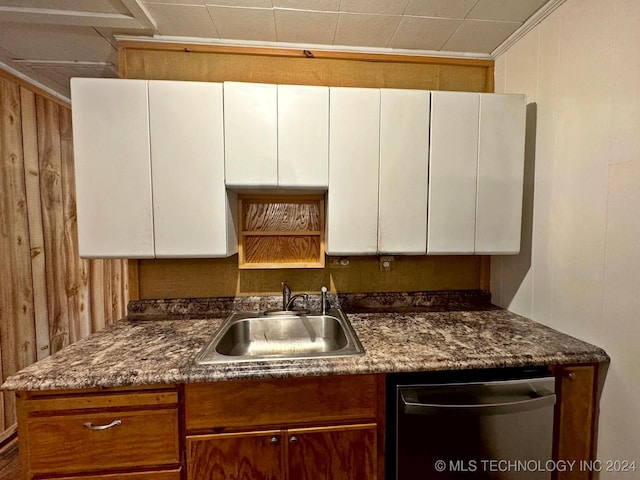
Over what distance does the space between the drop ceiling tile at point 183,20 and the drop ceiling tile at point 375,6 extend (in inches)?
26.4

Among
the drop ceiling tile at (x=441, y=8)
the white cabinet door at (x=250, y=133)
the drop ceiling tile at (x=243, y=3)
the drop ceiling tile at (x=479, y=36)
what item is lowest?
the white cabinet door at (x=250, y=133)

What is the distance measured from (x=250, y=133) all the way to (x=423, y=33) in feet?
3.58

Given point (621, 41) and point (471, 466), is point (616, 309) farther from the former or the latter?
point (621, 41)

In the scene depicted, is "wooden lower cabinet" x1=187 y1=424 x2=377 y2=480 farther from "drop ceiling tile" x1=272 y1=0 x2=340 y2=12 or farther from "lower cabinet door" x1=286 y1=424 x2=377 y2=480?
"drop ceiling tile" x1=272 y1=0 x2=340 y2=12

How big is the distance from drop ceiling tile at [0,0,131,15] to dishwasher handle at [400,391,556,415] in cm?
208

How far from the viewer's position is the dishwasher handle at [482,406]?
1017 millimetres

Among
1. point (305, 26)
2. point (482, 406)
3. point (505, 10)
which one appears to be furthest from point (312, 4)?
point (482, 406)

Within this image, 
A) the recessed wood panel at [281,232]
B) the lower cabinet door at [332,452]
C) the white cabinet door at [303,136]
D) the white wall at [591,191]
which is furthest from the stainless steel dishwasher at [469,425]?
the white cabinet door at [303,136]

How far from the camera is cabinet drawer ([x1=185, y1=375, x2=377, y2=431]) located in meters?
1.02

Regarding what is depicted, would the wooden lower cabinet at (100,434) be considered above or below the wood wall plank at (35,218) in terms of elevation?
below

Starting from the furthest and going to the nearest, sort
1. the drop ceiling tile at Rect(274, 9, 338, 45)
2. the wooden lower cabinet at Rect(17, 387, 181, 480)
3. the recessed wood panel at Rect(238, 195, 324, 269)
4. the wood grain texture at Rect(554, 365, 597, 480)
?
1. the recessed wood panel at Rect(238, 195, 324, 269)
2. the drop ceiling tile at Rect(274, 9, 338, 45)
3. the wood grain texture at Rect(554, 365, 597, 480)
4. the wooden lower cabinet at Rect(17, 387, 181, 480)

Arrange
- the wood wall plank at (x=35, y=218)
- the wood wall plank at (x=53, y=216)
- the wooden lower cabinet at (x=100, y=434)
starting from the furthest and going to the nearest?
1. the wood wall plank at (x=53, y=216)
2. the wood wall plank at (x=35, y=218)
3. the wooden lower cabinet at (x=100, y=434)

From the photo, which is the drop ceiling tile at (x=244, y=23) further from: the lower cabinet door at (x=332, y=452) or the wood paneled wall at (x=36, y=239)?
the lower cabinet door at (x=332, y=452)

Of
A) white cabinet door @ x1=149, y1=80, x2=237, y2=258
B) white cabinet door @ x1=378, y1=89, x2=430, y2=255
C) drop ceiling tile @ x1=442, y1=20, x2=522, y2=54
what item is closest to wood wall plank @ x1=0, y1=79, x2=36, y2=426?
white cabinet door @ x1=149, y1=80, x2=237, y2=258
